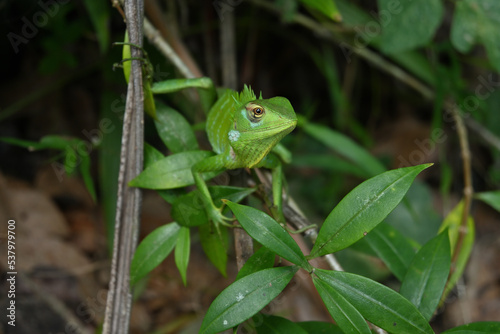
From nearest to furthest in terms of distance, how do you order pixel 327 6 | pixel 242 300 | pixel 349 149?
pixel 242 300 < pixel 327 6 < pixel 349 149

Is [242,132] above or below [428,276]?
above

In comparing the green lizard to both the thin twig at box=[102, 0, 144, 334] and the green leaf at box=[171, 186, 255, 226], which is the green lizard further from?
the thin twig at box=[102, 0, 144, 334]

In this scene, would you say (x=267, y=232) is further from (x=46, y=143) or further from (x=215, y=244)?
(x=46, y=143)

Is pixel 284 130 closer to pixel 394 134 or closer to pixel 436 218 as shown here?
pixel 436 218

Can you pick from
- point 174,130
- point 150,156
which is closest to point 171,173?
point 150,156

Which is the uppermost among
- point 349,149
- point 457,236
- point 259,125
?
point 259,125

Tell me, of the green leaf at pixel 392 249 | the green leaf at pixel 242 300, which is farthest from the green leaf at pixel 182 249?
the green leaf at pixel 392 249

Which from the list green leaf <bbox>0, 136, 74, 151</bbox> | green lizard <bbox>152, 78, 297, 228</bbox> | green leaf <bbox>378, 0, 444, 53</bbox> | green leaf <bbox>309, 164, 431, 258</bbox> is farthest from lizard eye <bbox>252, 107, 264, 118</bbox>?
green leaf <bbox>378, 0, 444, 53</bbox>
